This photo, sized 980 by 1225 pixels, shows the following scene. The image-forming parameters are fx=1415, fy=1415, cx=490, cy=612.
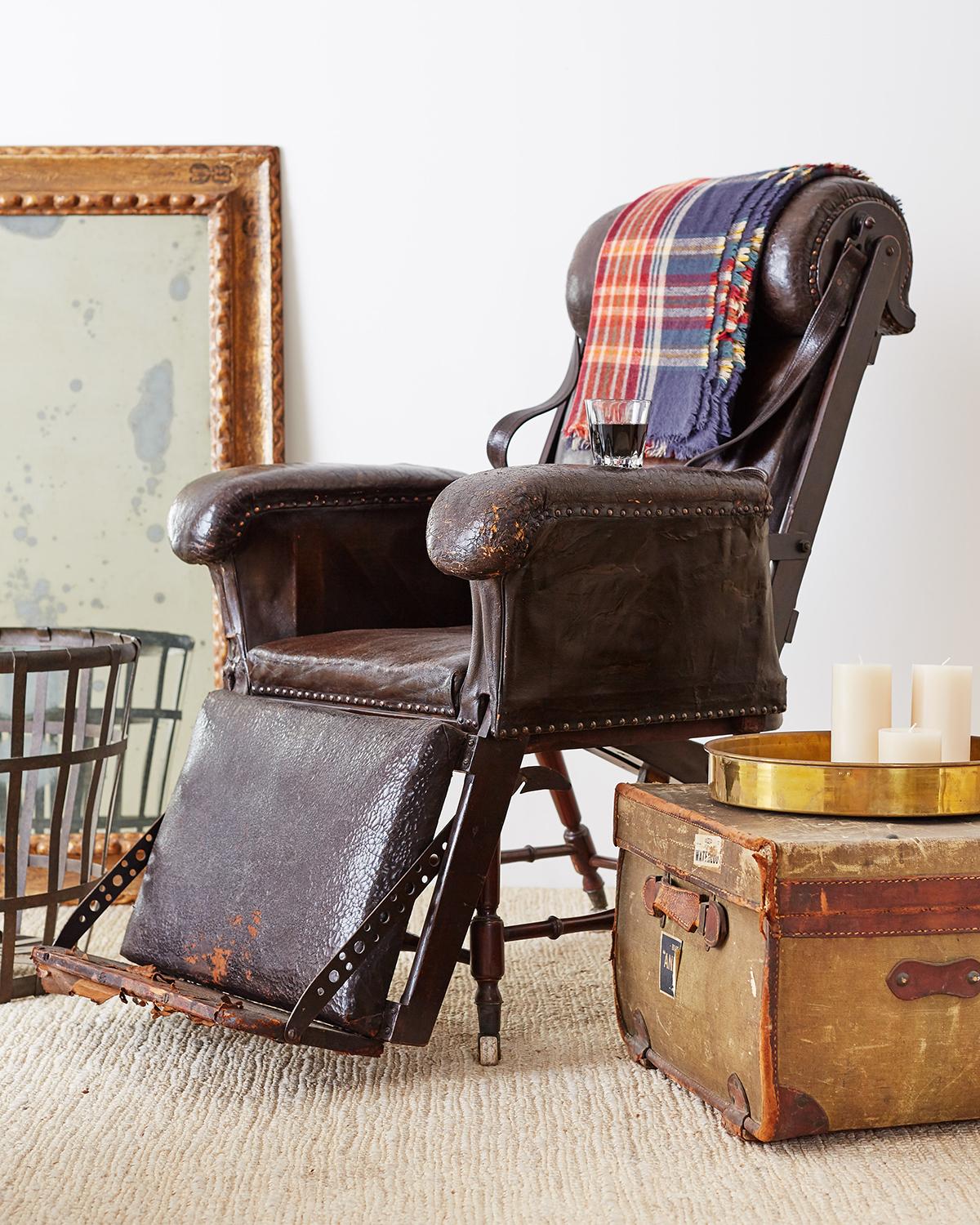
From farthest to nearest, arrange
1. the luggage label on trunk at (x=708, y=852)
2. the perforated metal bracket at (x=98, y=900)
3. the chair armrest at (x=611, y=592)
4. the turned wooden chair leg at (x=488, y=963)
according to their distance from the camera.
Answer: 1. the perforated metal bracket at (x=98, y=900)
2. the turned wooden chair leg at (x=488, y=963)
3. the chair armrest at (x=611, y=592)
4. the luggage label on trunk at (x=708, y=852)

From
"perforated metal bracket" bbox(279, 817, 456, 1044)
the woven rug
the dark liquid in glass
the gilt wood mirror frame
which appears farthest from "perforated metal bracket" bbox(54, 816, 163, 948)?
the gilt wood mirror frame

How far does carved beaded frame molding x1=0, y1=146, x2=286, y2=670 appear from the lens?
8.77 ft

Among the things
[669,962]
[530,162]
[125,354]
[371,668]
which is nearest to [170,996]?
[371,668]

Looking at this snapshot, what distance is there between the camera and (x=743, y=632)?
179 cm

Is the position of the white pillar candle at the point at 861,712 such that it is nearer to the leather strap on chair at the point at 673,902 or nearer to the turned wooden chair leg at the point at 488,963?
the leather strap on chair at the point at 673,902

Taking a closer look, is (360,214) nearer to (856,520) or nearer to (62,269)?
(62,269)

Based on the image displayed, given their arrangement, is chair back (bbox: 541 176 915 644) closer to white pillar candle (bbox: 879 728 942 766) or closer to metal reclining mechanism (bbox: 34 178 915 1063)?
metal reclining mechanism (bbox: 34 178 915 1063)

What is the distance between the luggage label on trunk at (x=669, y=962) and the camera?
155cm

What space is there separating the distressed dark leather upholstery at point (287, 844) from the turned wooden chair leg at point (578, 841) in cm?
63

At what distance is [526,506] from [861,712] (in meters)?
0.45

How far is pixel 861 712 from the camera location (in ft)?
5.31

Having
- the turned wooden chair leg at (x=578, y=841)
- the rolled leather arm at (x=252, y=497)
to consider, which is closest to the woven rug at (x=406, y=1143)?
the turned wooden chair leg at (x=578, y=841)

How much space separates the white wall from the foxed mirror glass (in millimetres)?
74

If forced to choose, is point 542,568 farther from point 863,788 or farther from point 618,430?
point 863,788
